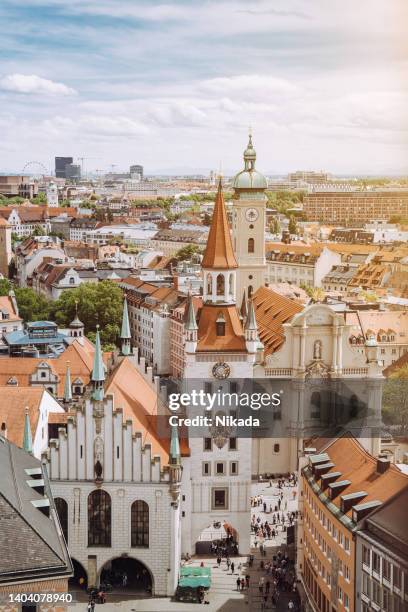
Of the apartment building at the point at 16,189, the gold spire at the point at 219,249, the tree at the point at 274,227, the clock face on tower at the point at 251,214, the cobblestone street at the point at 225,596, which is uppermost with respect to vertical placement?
the apartment building at the point at 16,189

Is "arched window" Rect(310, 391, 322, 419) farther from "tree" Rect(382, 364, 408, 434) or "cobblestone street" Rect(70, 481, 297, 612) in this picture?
"cobblestone street" Rect(70, 481, 297, 612)

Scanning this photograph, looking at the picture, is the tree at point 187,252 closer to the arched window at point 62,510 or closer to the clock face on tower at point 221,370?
the clock face on tower at point 221,370

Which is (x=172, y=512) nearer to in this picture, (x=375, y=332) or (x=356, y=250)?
(x=375, y=332)

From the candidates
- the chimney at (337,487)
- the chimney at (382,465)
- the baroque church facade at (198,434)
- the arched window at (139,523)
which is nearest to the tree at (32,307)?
the baroque church facade at (198,434)

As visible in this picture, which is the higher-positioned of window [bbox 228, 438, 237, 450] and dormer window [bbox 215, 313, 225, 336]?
dormer window [bbox 215, 313, 225, 336]

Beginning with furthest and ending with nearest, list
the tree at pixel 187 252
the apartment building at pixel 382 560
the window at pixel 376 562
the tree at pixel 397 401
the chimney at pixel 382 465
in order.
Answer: the tree at pixel 187 252 < the tree at pixel 397 401 < the chimney at pixel 382 465 < the window at pixel 376 562 < the apartment building at pixel 382 560

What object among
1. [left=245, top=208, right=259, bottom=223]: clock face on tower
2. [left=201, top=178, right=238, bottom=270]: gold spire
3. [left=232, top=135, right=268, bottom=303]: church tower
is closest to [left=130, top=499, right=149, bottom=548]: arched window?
[left=201, top=178, right=238, bottom=270]: gold spire

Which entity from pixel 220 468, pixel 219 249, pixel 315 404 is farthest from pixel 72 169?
pixel 220 468
